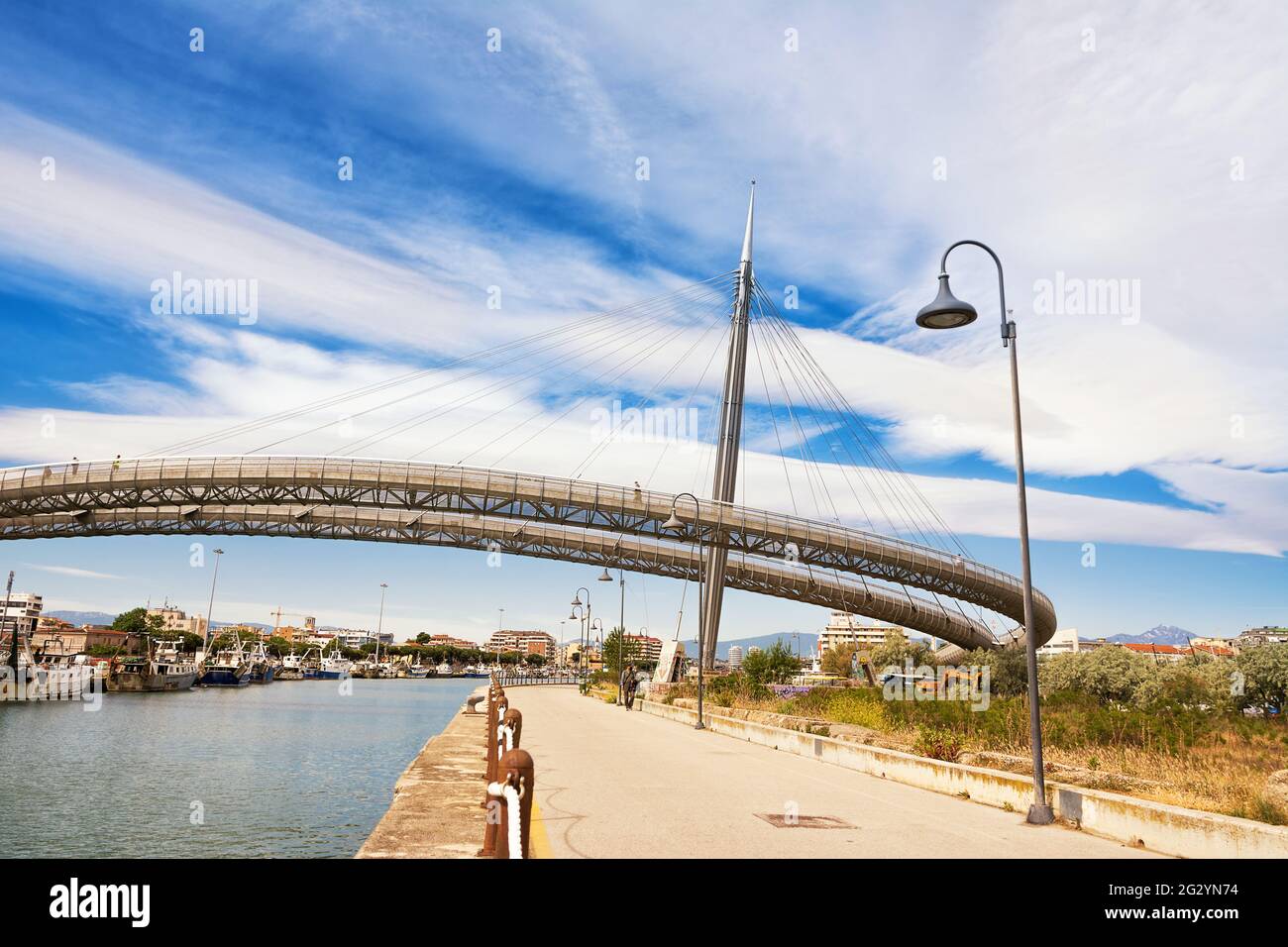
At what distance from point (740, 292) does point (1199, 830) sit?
167 ft

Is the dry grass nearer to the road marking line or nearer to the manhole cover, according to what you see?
the manhole cover

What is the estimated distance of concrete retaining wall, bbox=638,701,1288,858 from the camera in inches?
299

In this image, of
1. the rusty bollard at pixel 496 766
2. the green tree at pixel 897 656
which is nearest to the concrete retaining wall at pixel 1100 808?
the rusty bollard at pixel 496 766

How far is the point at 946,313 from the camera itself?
1212 cm

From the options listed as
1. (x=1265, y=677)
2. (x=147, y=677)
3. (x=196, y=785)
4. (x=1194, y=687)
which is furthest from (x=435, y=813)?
(x=147, y=677)

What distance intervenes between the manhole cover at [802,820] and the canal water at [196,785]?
7663mm

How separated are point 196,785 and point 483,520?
56871mm

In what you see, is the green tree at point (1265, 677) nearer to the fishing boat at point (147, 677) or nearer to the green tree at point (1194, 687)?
the green tree at point (1194, 687)

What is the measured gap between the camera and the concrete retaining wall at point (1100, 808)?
7.60 meters

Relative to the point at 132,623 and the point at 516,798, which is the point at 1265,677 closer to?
the point at 516,798

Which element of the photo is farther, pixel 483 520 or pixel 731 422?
pixel 483 520

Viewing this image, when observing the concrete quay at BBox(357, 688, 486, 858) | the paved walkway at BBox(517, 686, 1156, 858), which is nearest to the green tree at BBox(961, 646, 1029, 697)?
the paved walkway at BBox(517, 686, 1156, 858)
